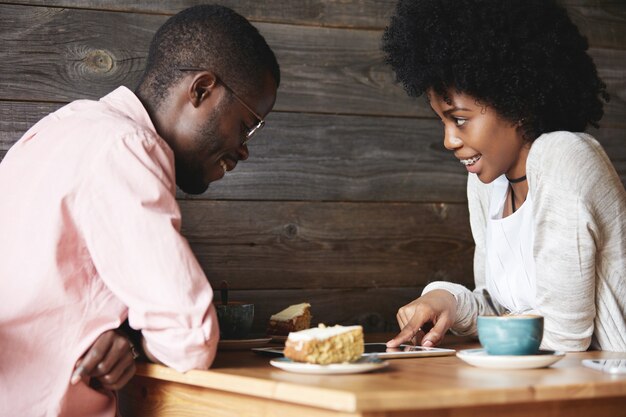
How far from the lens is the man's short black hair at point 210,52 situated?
1552mm

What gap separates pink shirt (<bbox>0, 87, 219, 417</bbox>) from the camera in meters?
1.24

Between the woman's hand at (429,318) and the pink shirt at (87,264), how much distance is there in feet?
1.80

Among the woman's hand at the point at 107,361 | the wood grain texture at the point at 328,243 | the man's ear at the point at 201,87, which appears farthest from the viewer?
the wood grain texture at the point at 328,243

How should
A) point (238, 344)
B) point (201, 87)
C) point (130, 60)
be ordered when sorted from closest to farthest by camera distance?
point (201, 87) < point (238, 344) < point (130, 60)

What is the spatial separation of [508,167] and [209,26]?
2.38ft

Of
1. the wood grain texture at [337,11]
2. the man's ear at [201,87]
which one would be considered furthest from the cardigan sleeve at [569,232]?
the wood grain texture at [337,11]

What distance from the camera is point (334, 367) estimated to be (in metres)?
1.16

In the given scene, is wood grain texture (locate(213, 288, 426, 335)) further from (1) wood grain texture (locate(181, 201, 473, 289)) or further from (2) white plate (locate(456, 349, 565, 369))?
(2) white plate (locate(456, 349, 565, 369))

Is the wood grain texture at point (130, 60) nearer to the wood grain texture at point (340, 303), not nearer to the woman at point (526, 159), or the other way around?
the woman at point (526, 159)

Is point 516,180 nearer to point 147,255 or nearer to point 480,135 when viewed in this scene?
point 480,135

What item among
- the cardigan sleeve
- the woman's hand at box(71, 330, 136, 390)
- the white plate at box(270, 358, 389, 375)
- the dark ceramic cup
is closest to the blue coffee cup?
the white plate at box(270, 358, 389, 375)

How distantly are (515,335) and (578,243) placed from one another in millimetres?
430

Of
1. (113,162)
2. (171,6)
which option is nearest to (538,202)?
(113,162)

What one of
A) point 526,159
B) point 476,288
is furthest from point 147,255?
point 476,288
